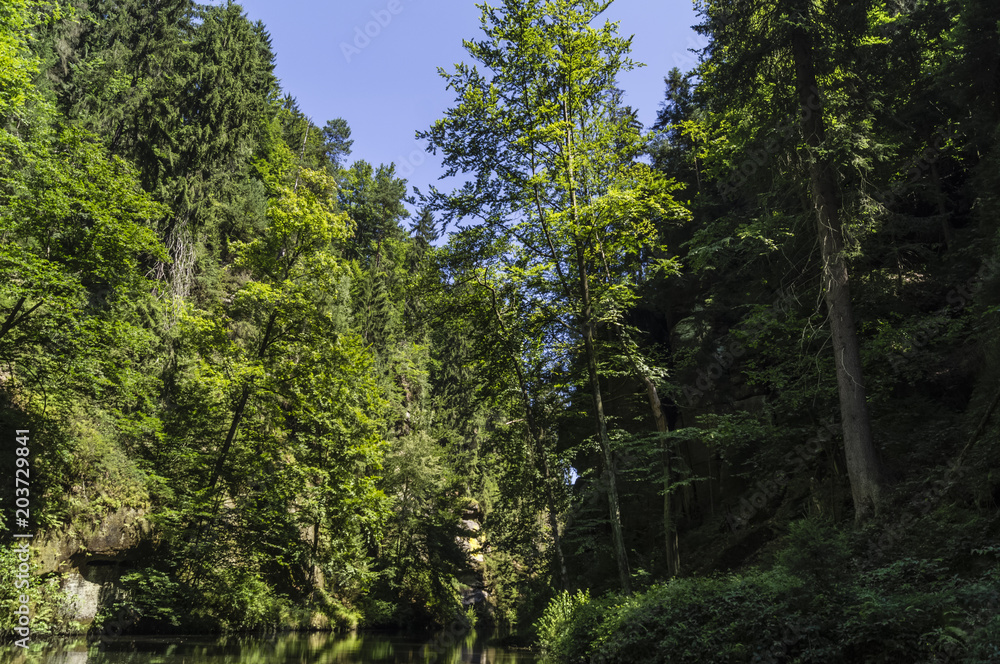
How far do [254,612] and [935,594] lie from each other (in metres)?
18.5

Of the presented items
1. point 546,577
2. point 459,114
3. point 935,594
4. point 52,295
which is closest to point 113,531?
point 52,295

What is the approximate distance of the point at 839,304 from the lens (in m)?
12.0

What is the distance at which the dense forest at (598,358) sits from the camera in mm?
9875

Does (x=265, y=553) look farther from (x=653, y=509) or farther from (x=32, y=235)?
(x=653, y=509)

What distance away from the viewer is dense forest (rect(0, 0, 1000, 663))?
32.4 feet

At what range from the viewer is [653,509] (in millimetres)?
22172

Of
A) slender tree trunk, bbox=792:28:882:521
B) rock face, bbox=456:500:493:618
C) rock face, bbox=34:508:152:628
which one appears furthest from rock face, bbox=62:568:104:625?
rock face, bbox=456:500:493:618

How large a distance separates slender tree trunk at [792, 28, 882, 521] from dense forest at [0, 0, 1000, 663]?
0.22ft

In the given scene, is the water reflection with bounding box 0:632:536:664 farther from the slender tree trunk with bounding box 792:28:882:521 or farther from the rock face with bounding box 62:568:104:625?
the slender tree trunk with bounding box 792:28:882:521

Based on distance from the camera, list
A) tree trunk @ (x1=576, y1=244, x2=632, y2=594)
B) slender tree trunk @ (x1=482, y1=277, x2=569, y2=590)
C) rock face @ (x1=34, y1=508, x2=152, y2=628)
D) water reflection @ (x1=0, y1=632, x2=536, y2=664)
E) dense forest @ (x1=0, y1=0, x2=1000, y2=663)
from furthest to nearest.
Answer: rock face @ (x1=34, y1=508, x2=152, y2=628) → slender tree trunk @ (x1=482, y1=277, x2=569, y2=590) → tree trunk @ (x1=576, y1=244, x2=632, y2=594) → water reflection @ (x1=0, y1=632, x2=536, y2=664) → dense forest @ (x1=0, y1=0, x2=1000, y2=663)

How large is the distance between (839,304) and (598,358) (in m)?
6.21

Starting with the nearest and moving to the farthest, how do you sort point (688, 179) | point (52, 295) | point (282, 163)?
1. point (52, 295)
2. point (688, 179)
3. point (282, 163)

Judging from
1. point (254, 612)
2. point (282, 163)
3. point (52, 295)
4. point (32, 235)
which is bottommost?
point (254, 612)

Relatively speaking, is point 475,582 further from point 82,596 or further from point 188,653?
point 188,653
